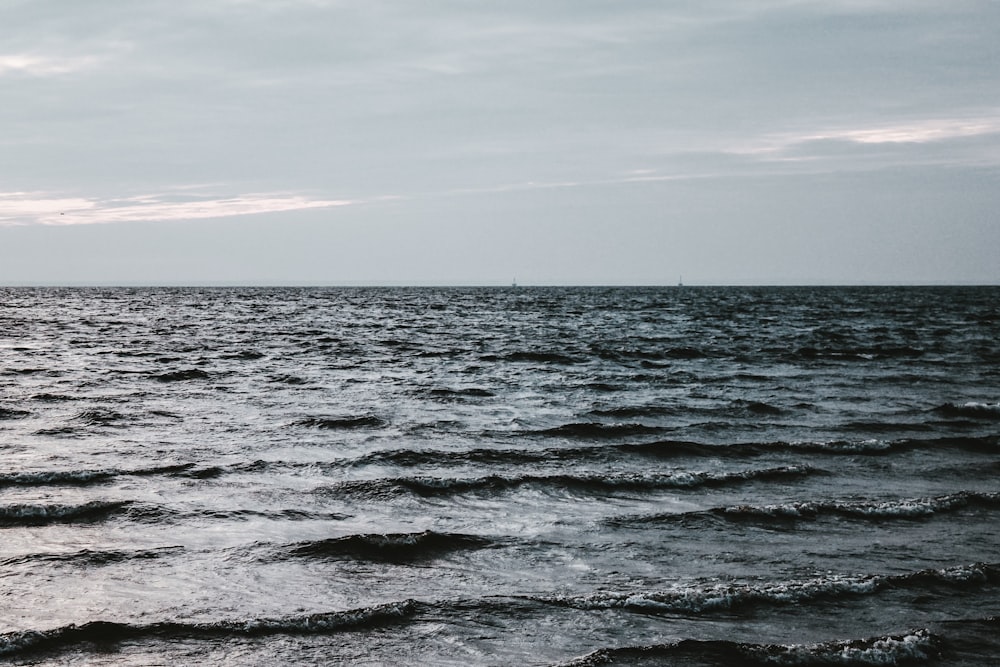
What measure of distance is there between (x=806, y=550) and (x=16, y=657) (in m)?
7.42

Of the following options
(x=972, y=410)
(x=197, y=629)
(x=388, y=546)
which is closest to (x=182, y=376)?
(x=388, y=546)

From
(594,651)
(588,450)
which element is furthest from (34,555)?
(588,450)

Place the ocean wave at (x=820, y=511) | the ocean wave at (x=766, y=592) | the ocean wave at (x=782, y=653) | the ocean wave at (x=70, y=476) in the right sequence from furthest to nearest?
the ocean wave at (x=70, y=476), the ocean wave at (x=820, y=511), the ocean wave at (x=766, y=592), the ocean wave at (x=782, y=653)

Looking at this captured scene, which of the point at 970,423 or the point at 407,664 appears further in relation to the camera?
the point at 970,423

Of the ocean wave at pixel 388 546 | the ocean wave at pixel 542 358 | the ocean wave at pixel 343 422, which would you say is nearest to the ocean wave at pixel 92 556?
the ocean wave at pixel 388 546

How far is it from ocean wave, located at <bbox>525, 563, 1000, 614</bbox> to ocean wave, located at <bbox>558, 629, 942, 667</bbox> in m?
0.84

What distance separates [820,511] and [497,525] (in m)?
4.03

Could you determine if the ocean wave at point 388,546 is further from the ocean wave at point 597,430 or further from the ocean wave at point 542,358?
the ocean wave at point 542,358

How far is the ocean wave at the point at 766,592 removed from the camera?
314 inches

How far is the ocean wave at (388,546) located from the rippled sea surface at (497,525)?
0.14 ft

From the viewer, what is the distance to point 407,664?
22.1 ft

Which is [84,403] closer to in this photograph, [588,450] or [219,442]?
[219,442]

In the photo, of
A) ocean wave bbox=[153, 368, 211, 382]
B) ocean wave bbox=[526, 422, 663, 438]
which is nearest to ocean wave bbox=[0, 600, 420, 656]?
ocean wave bbox=[526, 422, 663, 438]

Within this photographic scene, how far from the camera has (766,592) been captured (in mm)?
8250
